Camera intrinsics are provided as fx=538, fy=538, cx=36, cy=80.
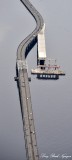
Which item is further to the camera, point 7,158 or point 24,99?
point 24,99

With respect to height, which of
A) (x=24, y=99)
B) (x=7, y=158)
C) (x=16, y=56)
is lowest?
(x=7, y=158)

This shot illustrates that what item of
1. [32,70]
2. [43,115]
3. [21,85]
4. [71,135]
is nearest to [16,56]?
[32,70]

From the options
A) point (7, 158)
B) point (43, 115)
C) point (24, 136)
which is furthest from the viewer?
point (43, 115)

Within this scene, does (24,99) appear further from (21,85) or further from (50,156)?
(50,156)

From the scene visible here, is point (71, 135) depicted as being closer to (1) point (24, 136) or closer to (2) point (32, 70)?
(1) point (24, 136)

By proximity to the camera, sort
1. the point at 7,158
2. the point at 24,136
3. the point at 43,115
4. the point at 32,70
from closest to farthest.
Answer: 1. the point at 7,158
2. the point at 24,136
3. the point at 43,115
4. the point at 32,70

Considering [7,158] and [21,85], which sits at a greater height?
[21,85]

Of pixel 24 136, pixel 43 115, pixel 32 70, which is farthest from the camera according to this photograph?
pixel 32 70

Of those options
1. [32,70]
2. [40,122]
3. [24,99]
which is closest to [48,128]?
[40,122]

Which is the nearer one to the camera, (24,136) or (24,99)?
(24,136)
